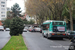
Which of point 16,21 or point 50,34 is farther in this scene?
point 16,21

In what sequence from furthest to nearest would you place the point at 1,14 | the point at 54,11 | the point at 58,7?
the point at 1,14 → the point at 54,11 → the point at 58,7

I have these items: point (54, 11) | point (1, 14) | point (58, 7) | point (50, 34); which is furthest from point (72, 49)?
point (1, 14)

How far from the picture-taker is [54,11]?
3184 cm

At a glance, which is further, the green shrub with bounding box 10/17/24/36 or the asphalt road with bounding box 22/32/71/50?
the green shrub with bounding box 10/17/24/36

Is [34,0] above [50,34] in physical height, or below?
above

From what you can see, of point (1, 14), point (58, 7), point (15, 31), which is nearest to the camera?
point (15, 31)

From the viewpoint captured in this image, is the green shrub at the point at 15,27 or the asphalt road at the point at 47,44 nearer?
the asphalt road at the point at 47,44

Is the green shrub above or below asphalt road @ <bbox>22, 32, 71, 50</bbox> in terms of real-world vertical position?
above

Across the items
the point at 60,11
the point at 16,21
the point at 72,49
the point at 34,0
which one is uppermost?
the point at 34,0

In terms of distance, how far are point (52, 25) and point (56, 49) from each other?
27.4 feet

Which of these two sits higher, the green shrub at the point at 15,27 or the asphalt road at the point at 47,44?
the green shrub at the point at 15,27

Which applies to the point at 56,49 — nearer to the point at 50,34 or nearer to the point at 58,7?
the point at 50,34

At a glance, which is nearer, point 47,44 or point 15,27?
point 47,44

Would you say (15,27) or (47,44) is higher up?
(15,27)
